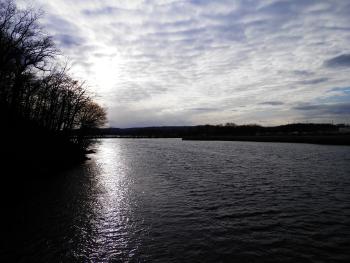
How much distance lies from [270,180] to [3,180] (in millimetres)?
24578

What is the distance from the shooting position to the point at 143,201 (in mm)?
18766

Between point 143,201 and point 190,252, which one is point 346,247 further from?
point 143,201

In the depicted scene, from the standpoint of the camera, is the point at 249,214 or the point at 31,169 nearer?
the point at 249,214

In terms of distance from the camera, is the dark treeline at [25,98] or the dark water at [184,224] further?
the dark treeline at [25,98]

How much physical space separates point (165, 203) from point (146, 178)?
38.1ft

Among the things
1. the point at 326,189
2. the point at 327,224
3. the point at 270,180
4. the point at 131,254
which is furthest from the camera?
the point at 270,180

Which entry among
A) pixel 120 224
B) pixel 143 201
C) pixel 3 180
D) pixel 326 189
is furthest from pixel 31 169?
pixel 326 189

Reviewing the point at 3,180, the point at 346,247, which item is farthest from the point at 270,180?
the point at 3,180

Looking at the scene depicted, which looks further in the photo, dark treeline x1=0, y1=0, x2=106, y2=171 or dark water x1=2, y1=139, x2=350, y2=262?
dark treeline x1=0, y1=0, x2=106, y2=171

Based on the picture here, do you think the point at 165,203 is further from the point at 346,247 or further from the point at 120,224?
the point at 346,247

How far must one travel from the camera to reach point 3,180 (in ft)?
78.9

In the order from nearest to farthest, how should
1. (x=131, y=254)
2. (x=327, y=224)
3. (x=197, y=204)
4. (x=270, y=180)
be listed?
(x=131, y=254) → (x=327, y=224) → (x=197, y=204) → (x=270, y=180)

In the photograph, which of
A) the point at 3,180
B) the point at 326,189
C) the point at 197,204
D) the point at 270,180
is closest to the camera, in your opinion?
the point at 197,204

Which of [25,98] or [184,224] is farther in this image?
[25,98]
